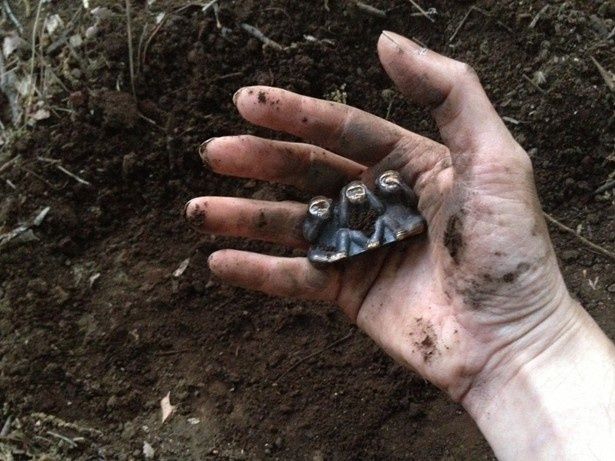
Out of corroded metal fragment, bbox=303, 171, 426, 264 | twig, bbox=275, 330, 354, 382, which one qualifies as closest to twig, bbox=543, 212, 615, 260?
corroded metal fragment, bbox=303, 171, 426, 264

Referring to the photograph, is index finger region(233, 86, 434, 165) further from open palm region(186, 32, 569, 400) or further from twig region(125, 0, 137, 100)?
twig region(125, 0, 137, 100)

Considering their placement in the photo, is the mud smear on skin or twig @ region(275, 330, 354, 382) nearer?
the mud smear on skin

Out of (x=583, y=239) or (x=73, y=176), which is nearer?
(x=583, y=239)

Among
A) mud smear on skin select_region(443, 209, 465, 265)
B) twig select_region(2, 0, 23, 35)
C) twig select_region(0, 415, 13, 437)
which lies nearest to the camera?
mud smear on skin select_region(443, 209, 465, 265)

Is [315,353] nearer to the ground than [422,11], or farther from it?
nearer to the ground

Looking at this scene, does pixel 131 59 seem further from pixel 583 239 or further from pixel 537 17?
pixel 583 239

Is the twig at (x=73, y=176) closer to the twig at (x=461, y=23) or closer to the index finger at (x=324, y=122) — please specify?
the index finger at (x=324, y=122)

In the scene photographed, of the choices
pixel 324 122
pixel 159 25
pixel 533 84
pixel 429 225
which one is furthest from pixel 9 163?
pixel 533 84

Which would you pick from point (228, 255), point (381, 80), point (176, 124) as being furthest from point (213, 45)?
point (228, 255)
